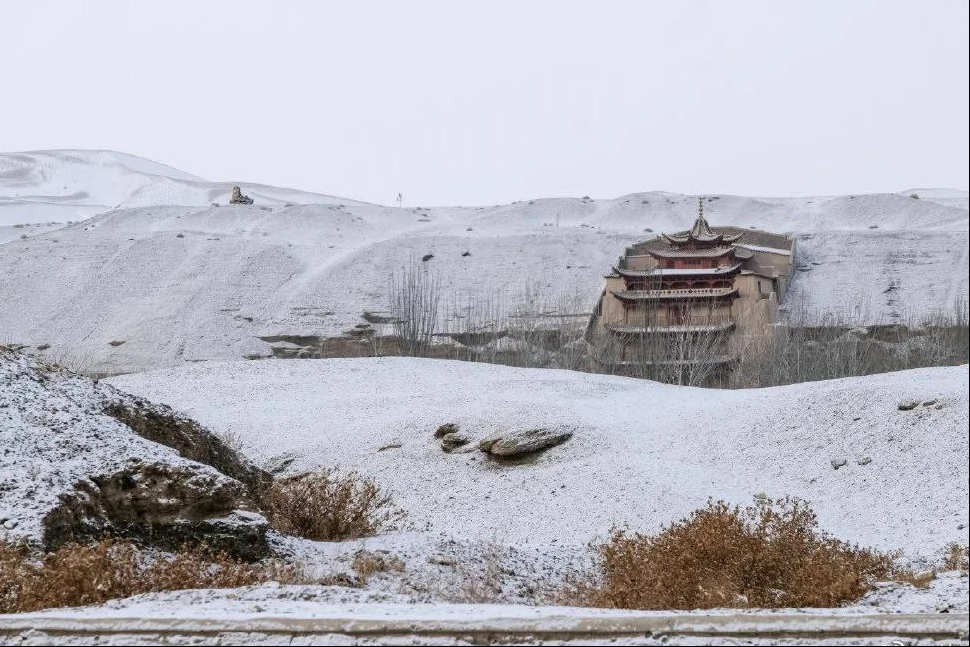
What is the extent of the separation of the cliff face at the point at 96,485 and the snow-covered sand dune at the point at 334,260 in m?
13.7

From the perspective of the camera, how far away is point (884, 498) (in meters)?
11.2

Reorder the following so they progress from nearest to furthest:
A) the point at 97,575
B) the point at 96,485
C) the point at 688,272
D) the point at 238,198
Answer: the point at 97,575 → the point at 96,485 → the point at 688,272 → the point at 238,198

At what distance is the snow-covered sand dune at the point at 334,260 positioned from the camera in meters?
31.3

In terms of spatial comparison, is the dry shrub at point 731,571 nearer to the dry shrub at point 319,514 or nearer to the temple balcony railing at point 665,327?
the dry shrub at point 319,514

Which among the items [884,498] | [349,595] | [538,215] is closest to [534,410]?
[884,498]

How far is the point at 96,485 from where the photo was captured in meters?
6.55

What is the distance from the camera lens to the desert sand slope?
1125 centimetres

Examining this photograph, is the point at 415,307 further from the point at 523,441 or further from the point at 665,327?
the point at 523,441

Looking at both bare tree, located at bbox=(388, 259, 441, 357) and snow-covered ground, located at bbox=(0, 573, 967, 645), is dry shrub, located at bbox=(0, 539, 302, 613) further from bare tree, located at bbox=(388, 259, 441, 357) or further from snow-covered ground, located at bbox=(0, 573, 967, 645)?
bare tree, located at bbox=(388, 259, 441, 357)

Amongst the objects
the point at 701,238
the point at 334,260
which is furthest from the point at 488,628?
the point at 334,260

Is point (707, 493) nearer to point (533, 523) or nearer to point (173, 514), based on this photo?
point (533, 523)

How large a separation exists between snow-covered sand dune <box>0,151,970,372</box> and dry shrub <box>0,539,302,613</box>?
1580 cm

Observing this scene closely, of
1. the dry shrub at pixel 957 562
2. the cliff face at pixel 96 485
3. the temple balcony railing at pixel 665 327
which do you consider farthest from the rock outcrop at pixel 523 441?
the temple balcony railing at pixel 665 327

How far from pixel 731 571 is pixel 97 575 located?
3.58 meters
